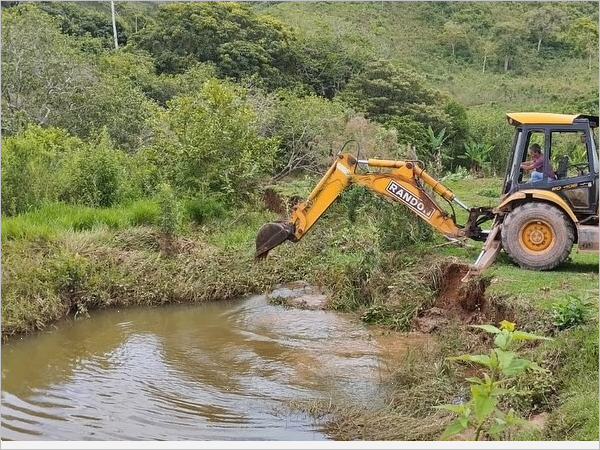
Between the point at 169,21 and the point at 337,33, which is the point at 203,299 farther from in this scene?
the point at 337,33

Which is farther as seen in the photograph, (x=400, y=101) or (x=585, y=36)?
(x=585, y=36)

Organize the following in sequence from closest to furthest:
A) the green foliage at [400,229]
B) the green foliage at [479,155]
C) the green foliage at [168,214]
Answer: the green foliage at [400,229], the green foliage at [168,214], the green foliage at [479,155]

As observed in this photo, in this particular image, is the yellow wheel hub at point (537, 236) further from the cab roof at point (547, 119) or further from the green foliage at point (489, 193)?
the green foliage at point (489, 193)

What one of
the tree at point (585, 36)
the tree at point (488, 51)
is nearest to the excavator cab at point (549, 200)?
the tree at point (488, 51)

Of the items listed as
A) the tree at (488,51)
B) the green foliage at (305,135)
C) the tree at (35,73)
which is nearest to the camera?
the tree at (35,73)

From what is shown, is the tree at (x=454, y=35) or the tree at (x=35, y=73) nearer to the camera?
the tree at (x=35, y=73)

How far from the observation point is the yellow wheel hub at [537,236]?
359 inches

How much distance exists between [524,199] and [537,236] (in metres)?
0.52

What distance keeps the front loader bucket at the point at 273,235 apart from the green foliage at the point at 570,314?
12.8 ft

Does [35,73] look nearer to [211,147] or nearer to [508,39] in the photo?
[211,147]

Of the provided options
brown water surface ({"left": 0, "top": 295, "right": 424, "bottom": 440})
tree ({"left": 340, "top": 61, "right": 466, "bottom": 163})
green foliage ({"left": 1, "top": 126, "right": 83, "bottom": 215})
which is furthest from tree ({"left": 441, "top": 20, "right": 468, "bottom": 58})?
Answer: brown water surface ({"left": 0, "top": 295, "right": 424, "bottom": 440})

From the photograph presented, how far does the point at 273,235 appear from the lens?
977 cm

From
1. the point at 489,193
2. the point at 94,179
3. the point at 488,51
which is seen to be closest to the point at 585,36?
the point at 488,51

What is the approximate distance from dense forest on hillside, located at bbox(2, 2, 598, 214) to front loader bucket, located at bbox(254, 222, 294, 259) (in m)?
4.71
